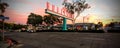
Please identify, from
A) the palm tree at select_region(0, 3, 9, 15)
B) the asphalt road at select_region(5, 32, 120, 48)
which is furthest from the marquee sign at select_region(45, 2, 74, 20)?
the palm tree at select_region(0, 3, 9, 15)

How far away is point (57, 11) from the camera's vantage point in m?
4.09

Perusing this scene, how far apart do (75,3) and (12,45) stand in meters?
2.47

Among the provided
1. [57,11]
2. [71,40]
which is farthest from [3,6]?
[71,40]

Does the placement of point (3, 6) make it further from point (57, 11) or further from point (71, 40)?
point (71, 40)

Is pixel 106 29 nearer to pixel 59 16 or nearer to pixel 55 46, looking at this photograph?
pixel 59 16

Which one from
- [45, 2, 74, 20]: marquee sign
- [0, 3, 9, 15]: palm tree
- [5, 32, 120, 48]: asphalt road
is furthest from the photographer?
[0, 3, 9, 15]: palm tree

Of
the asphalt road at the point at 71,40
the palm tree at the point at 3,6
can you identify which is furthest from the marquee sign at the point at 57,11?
the palm tree at the point at 3,6

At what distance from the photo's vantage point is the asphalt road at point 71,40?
3510 mm

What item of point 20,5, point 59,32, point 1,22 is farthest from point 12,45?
point 59,32

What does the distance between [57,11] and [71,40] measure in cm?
67

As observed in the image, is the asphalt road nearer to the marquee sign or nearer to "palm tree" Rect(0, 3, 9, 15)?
the marquee sign

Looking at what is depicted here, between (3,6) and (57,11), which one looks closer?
(57,11)

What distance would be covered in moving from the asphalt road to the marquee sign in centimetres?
36

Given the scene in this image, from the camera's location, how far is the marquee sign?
3.87 meters
